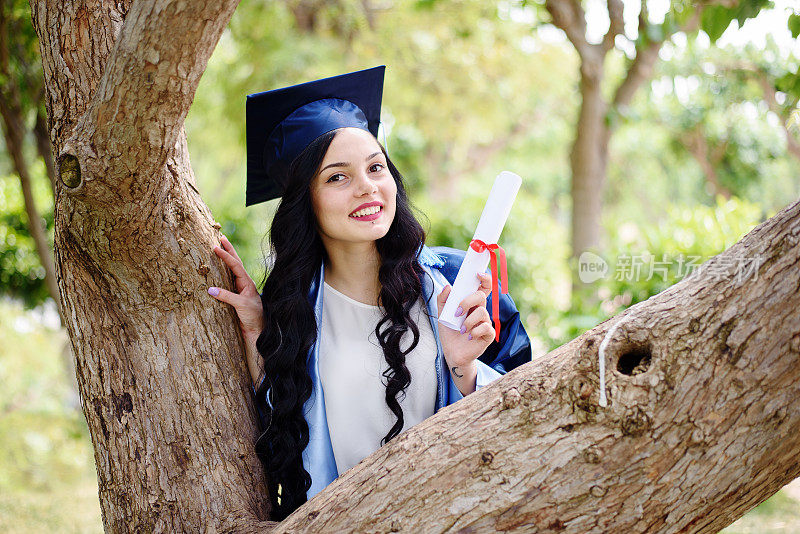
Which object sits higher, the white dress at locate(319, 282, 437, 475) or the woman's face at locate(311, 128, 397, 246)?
the woman's face at locate(311, 128, 397, 246)

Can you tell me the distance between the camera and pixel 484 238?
5.77 ft

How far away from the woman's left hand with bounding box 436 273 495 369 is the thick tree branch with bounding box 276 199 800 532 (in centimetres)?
42

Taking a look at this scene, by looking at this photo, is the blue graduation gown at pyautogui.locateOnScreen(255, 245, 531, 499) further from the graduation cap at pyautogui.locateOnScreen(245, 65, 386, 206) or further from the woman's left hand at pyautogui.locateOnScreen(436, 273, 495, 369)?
the graduation cap at pyautogui.locateOnScreen(245, 65, 386, 206)

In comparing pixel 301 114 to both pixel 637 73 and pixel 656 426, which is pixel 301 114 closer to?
pixel 656 426

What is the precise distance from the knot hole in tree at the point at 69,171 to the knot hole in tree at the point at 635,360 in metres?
1.22

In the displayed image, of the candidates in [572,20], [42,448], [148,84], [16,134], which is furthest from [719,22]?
[42,448]

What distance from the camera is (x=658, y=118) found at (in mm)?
11852

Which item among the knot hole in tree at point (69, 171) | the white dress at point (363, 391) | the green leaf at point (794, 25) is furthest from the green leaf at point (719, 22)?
the knot hole in tree at point (69, 171)

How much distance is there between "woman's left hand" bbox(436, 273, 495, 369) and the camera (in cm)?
177

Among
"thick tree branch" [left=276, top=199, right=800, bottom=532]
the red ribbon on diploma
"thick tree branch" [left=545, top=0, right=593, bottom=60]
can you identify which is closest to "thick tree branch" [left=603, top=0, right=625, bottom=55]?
"thick tree branch" [left=545, top=0, right=593, bottom=60]

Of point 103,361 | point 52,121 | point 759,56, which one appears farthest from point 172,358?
point 759,56

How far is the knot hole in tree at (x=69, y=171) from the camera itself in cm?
149

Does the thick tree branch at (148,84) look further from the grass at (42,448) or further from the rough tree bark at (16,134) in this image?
the grass at (42,448)
